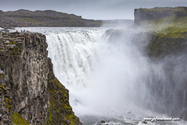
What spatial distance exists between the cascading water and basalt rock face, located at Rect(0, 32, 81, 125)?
469 inches

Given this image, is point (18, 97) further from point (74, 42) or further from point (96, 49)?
point (96, 49)

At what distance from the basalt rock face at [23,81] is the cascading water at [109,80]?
1191 centimetres

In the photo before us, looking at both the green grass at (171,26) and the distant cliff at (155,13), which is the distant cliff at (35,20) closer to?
the distant cliff at (155,13)

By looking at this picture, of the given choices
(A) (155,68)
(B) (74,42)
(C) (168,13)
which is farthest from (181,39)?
(C) (168,13)

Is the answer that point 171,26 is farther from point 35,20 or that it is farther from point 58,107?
point 35,20

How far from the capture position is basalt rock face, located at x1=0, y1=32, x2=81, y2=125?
8.88 m

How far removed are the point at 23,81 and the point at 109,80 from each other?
96.4ft

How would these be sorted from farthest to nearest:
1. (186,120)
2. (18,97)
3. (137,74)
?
(137,74)
(186,120)
(18,97)

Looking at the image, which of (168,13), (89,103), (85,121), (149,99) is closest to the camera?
(85,121)

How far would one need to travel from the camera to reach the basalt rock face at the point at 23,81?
8.88 m

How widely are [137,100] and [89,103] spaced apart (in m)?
9.74

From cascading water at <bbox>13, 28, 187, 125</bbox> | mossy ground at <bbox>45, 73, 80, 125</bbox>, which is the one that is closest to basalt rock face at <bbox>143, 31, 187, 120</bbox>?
cascading water at <bbox>13, 28, 187, 125</bbox>

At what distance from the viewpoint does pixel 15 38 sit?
37.2 ft

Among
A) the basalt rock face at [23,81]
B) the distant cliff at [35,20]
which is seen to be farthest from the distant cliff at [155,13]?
the basalt rock face at [23,81]
